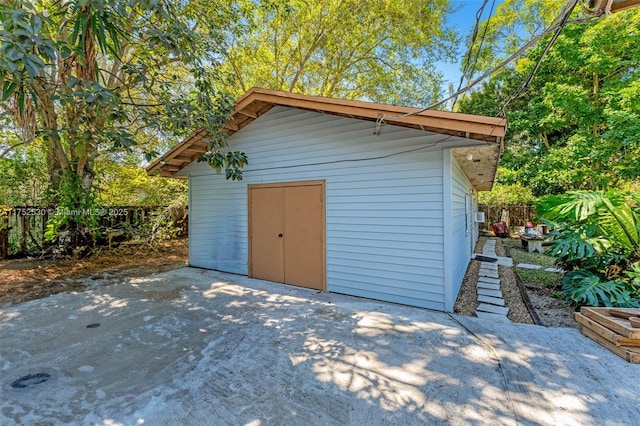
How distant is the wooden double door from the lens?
201 inches

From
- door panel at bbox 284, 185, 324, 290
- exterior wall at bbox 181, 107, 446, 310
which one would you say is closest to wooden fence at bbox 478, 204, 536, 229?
exterior wall at bbox 181, 107, 446, 310

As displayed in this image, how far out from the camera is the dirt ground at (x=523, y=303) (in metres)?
3.85

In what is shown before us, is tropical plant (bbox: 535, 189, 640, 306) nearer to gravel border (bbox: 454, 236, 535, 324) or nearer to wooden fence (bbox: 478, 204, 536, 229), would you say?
gravel border (bbox: 454, 236, 535, 324)

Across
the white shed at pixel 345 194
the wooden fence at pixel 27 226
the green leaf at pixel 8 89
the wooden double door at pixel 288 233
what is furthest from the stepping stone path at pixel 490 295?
the wooden fence at pixel 27 226

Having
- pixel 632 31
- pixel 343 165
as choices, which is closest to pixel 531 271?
pixel 343 165

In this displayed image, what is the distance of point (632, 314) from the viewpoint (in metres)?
3.00

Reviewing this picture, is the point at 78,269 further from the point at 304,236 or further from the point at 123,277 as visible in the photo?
the point at 304,236

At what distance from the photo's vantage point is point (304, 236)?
525 centimetres

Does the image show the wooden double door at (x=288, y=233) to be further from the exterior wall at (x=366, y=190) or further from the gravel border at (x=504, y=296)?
the gravel border at (x=504, y=296)

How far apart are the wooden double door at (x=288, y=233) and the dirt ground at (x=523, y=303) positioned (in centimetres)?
240

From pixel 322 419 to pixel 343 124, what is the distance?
4.07m

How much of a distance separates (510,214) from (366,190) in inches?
522

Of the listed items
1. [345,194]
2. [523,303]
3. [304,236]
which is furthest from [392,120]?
[523,303]

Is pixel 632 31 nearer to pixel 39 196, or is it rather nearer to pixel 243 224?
Answer: pixel 243 224
